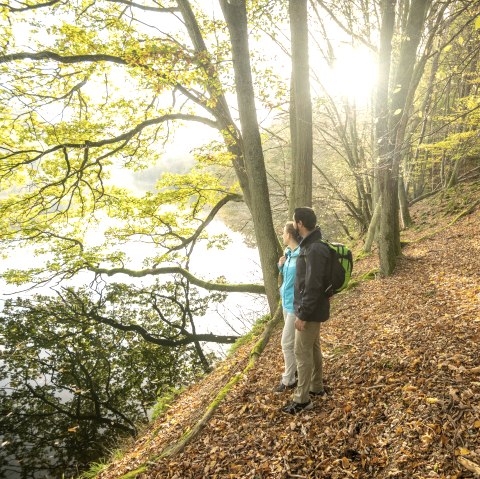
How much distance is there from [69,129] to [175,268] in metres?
6.56

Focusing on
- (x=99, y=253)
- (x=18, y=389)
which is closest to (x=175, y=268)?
(x=99, y=253)

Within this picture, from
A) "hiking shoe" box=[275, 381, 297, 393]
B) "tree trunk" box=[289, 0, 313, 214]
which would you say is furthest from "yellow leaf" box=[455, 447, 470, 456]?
"tree trunk" box=[289, 0, 313, 214]

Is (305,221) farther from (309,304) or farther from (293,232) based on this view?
(309,304)

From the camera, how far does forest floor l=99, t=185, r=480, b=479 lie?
276cm

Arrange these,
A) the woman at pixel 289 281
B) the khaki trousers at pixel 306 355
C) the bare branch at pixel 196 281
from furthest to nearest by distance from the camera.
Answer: the bare branch at pixel 196 281
the woman at pixel 289 281
the khaki trousers at pixel 306 355

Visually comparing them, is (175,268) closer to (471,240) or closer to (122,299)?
(122,299)

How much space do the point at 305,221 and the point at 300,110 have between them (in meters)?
3.39

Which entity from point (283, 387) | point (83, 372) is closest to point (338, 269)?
point (283, 387)

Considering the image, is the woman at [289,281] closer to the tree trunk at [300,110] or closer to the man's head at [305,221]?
the man's head at [305,221]

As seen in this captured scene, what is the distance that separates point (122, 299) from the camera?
15867 millimetres

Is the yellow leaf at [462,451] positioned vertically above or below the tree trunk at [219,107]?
below

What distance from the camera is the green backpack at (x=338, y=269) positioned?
3449 mm

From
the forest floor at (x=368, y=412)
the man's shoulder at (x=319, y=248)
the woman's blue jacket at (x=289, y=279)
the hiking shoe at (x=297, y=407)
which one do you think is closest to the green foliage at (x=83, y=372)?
the forest floor at (x=368, y=412)

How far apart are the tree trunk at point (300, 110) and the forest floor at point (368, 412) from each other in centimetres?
265
